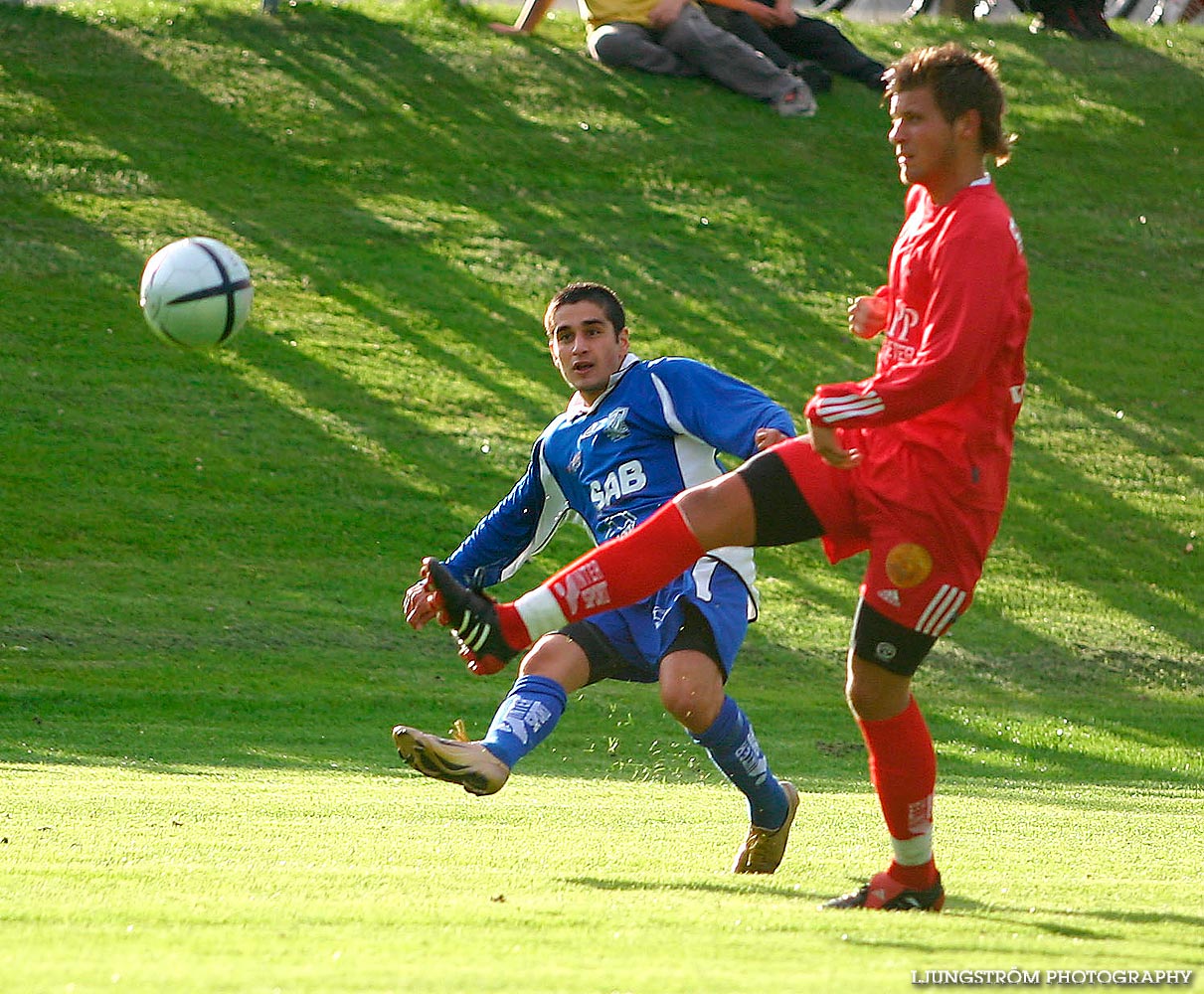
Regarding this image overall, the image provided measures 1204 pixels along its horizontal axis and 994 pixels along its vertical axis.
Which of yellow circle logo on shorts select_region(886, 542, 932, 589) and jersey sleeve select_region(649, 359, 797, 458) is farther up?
yellow circle logo on shorts select_region(886, 542, 932, 589)

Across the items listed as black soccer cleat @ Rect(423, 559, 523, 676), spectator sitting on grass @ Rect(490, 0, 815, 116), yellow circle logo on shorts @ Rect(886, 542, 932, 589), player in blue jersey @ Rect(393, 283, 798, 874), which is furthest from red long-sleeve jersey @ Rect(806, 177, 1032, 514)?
spectator sitting on grass @ Rect(490, 0, 815, 116)

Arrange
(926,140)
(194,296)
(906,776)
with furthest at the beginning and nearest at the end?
(194,296) → (906,776) → (926,140)

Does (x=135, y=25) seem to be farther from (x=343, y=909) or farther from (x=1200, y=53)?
(x=343, y=909)

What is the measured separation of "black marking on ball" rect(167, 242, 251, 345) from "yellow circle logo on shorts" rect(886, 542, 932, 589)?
6.28m

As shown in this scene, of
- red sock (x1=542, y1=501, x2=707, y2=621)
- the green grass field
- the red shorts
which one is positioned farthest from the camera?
red sock (x1=542, y1=501, x2=707, y2=621)

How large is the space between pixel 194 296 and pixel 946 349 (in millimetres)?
6404

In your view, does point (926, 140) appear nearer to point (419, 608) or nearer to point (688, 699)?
point (688, 699)

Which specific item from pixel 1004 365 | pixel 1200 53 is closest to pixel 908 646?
→ pixel 1004 365

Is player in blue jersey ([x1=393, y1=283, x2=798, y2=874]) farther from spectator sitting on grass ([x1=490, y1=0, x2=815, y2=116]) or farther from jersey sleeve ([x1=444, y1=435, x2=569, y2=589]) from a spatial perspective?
spectator sitting on grass ([x1=490, y1=0, x2=815, y2=116])

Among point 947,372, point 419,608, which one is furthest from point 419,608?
point 947,372

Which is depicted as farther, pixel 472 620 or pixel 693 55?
pixel 693 55

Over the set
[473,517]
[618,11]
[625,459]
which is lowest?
[473,517]

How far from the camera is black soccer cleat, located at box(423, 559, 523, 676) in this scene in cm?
476

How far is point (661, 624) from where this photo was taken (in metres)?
5.75
